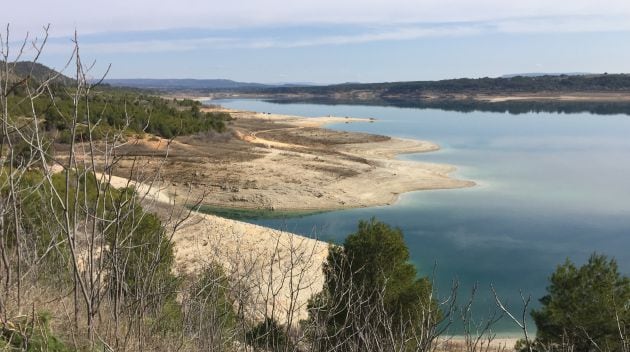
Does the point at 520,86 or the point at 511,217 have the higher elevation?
the point at 520,86

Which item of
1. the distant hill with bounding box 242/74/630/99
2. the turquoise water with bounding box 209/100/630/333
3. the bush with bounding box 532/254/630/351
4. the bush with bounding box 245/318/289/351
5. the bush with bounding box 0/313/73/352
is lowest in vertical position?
the turquoise water with bounding box 209/100/630/333

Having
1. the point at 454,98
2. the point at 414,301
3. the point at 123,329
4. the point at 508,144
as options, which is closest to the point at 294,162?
the point at 508,144

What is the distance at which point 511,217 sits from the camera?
32.2m

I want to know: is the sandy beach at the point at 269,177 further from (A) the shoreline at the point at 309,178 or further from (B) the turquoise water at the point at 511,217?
(B) the turquoise water at the point at 511,217

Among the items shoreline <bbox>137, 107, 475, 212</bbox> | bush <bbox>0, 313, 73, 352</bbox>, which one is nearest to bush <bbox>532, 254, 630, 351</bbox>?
bush <bbox>0, 313, 73, 352</bbox>

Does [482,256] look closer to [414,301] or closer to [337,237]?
[337,237]

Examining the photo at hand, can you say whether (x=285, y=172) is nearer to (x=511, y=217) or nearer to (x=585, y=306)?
(x=511, y=217)

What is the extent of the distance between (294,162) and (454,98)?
13250 cm

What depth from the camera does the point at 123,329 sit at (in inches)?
233

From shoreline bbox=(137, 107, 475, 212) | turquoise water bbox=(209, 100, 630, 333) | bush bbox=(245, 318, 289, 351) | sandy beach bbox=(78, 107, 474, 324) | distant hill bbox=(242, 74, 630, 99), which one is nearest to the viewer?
bush bbox=(245, 318, 289, 351)

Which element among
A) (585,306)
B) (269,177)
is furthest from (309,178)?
(585,306)

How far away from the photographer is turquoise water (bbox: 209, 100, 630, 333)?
23.6 metres

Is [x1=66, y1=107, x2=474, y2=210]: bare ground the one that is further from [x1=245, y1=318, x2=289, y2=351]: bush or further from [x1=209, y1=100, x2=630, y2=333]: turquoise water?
[x1=245, y1=318, x2=289, y2=351]: bush

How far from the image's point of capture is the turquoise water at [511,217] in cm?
2358
